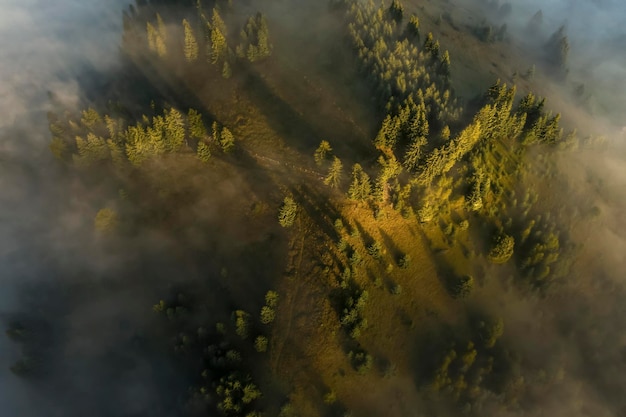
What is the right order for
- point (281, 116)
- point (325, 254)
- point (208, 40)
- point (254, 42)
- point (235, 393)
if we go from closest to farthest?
point (235, 393), point (325, 254), point (281, 116), point (208, 40), point (254, 42)

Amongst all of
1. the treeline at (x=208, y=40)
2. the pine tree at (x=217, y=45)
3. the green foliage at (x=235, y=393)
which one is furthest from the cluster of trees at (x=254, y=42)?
the green foliage at (x=235, y=393)

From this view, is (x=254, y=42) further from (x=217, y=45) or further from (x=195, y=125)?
(x=195, y=125)

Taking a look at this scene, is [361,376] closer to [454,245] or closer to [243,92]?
[454,245]

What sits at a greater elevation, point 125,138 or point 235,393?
point 125,138

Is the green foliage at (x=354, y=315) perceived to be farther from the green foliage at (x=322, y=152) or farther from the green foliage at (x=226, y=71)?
the green foliage at (x=226, y=71)

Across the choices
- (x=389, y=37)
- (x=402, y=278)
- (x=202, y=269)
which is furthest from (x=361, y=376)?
(x=389, y=37)

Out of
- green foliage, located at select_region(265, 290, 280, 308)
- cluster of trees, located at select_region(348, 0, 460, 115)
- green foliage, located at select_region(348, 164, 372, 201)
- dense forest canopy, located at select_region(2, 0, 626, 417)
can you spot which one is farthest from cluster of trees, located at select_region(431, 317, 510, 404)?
cluster of trees, located at select_region(348, 0, 460, 115)

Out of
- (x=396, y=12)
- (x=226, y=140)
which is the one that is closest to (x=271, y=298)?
(x=226, y=140)
